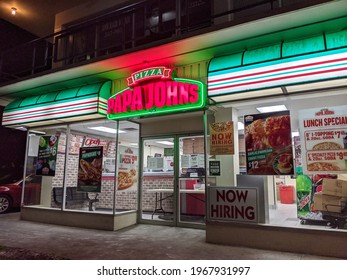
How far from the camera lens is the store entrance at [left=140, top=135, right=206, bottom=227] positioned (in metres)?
7.03

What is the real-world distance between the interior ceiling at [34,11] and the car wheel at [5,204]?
6.53 meters

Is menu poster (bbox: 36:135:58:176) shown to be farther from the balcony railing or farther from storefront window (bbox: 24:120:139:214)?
the balcony railing

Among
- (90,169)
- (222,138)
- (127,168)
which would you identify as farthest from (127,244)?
(222,138)

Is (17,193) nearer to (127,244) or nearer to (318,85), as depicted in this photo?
(127,244)

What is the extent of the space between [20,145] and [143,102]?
673 centimetres

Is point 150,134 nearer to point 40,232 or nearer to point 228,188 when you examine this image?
point 228,188

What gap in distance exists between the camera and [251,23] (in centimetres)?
456

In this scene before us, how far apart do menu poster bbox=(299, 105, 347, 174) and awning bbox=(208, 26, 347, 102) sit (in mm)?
725

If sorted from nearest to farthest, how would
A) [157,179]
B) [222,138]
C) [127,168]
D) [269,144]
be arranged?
[269,144] < [222,138] < [127,168] < [157,179]

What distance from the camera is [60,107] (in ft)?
23.5

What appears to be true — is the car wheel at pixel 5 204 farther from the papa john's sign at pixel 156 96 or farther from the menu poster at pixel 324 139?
the menu poster at pixel 324 139

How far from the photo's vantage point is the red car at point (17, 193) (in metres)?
8.61

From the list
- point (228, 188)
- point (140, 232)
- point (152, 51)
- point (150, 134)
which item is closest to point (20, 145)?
point (150, 134)

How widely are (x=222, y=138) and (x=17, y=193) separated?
25.5 ft
